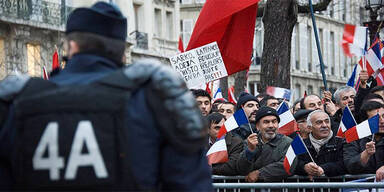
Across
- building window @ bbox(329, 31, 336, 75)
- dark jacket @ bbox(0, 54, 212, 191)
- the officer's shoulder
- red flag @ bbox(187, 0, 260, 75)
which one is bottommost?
building window @ bbox(329, 31, 336, 75)

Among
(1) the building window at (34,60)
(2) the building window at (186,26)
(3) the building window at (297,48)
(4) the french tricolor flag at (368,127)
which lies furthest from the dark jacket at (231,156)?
(3) the building window at (297,48)

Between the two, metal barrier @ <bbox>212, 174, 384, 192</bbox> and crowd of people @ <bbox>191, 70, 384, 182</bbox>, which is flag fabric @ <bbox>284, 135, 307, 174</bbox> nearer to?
crowd of people @ <bbox>191, 70, 384, 182</bbox>

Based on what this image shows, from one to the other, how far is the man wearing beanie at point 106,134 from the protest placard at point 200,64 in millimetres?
9272

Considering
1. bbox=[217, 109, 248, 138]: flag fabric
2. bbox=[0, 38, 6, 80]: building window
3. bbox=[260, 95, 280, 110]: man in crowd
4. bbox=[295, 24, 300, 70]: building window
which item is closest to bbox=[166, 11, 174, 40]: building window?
bbox=[295, 24, 300, 70]: building window

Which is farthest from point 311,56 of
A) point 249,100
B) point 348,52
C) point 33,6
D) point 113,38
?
point 113,38

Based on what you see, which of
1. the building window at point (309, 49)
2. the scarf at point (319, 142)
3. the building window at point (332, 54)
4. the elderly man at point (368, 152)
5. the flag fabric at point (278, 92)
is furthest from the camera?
the building window at point (332, 54)

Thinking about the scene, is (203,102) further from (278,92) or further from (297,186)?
(278,92)

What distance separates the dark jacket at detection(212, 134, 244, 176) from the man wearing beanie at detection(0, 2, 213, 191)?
17.0ft

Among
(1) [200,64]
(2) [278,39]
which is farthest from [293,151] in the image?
(2) [278,39]

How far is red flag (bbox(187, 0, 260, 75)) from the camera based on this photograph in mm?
13195

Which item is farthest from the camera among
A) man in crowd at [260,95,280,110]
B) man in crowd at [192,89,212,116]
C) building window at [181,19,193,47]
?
building window at [181,19,193,47]

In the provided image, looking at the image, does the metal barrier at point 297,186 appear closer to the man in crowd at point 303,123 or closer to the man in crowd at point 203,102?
the man in crowd at point 303,123

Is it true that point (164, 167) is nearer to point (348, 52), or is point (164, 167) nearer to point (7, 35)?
point (348, 52)

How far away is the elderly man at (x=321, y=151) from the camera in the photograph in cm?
888
